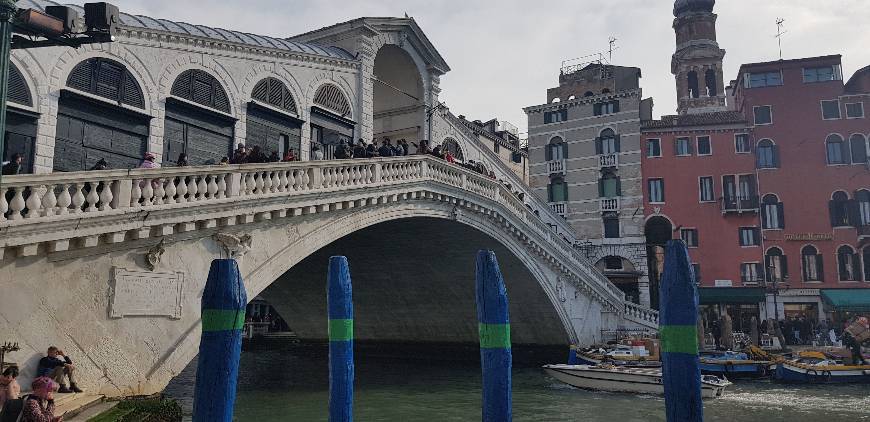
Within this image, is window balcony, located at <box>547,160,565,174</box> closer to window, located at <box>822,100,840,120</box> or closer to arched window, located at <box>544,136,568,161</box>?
arched window, located at <box>544,136,568,161</box>

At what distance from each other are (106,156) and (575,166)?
78.8ft

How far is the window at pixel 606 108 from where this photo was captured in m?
31.8

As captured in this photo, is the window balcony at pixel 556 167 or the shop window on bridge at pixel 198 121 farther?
the window balcony at pixel 556 167

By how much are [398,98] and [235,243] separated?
41.4 feet

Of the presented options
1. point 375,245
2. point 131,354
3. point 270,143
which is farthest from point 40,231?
point 375,245

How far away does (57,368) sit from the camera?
852 centimetres

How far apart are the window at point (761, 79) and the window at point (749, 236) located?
6507 millimetres

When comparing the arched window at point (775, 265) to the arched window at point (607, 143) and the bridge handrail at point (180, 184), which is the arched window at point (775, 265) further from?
the bridge handrail at point (180, 184)

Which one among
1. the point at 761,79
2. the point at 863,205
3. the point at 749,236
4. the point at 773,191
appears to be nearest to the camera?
the point at 863,205

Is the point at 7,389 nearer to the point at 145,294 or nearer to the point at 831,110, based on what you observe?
the point at 145,294

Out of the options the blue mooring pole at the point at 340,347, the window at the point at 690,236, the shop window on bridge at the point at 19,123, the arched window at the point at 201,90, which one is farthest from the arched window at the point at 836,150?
the shop window on bridge at the point at 19,123

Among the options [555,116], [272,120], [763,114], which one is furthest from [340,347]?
[763,114]

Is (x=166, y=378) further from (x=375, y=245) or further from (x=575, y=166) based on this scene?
(x=575, y=166)

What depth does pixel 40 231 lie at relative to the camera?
26.8 ft
